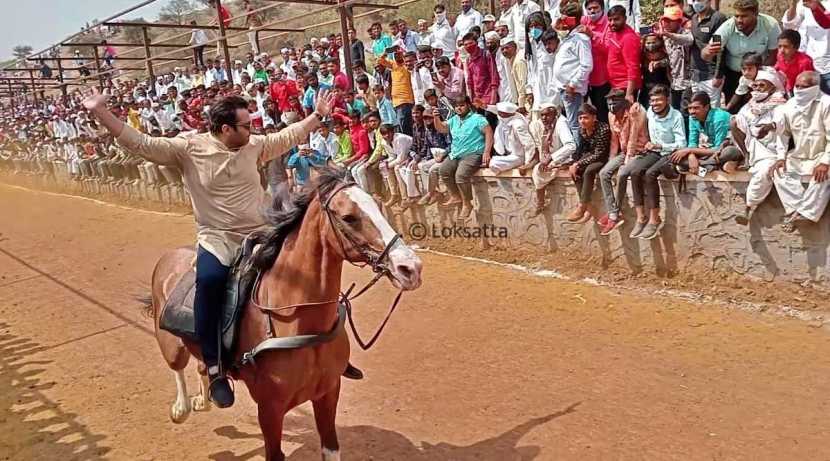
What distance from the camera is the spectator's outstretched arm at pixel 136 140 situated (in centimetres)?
363

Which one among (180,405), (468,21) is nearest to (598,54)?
(468,21)

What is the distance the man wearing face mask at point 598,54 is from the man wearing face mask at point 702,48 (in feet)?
3.55

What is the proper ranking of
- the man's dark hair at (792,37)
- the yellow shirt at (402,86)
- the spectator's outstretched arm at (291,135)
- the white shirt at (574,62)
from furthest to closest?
the yellow shirt at (402,86) < the white shirt at (574,62) < the man's dark hair at (792,37) < the spectator's outstretched arm at (291,135)

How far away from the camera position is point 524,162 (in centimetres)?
936

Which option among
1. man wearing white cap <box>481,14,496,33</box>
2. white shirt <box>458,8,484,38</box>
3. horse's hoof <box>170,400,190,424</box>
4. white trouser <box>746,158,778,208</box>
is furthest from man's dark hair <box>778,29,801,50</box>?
horse's hoof <box>170,400,190,424</box>

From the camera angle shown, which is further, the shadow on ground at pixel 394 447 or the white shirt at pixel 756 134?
the white shirt at pixel 756 134

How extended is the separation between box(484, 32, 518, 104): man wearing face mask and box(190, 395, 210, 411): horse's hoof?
664 centimetres

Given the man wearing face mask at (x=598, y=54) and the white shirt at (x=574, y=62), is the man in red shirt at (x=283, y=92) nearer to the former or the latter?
the white shirt at (x=574, y=62)

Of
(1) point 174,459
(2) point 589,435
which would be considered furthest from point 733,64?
(1) point 174,459

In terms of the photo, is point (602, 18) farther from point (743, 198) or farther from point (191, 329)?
point (191, 329)

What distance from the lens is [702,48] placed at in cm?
812

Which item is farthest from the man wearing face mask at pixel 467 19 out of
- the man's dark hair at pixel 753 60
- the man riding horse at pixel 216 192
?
the man riding horse at pixel 216 192

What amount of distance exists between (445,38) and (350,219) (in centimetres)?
961

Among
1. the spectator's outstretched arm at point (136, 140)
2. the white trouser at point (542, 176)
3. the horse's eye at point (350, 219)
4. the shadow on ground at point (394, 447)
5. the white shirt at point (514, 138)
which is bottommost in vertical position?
the shadow on ground at point (394, 447)
